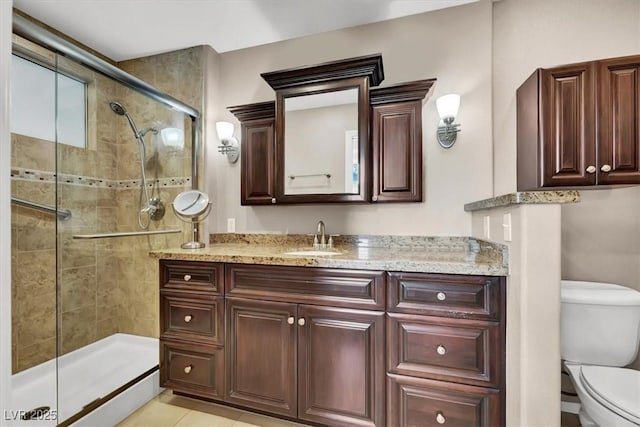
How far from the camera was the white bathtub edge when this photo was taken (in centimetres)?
152

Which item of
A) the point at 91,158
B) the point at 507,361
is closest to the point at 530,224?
the point at 507,361

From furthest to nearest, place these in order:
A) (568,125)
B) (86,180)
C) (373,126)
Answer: (86,180) → (373,126) → (568,125)

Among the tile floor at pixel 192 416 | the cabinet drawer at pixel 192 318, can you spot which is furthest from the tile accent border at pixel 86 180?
the tile floor at pixel 192 416

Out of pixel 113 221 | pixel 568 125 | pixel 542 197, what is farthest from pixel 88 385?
pixel 568 125

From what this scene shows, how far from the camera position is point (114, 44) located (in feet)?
7.67

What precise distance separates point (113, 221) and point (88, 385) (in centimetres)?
121

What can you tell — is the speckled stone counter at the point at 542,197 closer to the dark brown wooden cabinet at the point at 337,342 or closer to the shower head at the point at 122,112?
the dark brown wooden cabinet at the point at 337,342

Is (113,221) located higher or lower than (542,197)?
lower

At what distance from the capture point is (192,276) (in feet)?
5.65

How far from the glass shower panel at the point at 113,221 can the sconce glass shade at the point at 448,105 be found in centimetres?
199

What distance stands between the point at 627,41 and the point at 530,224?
1618mm

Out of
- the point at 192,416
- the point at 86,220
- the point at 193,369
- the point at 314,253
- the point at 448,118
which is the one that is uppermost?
the point at 448,118

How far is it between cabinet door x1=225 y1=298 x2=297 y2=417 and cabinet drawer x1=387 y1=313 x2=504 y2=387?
547 mm

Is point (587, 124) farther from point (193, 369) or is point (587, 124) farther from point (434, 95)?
point (193, 369)
